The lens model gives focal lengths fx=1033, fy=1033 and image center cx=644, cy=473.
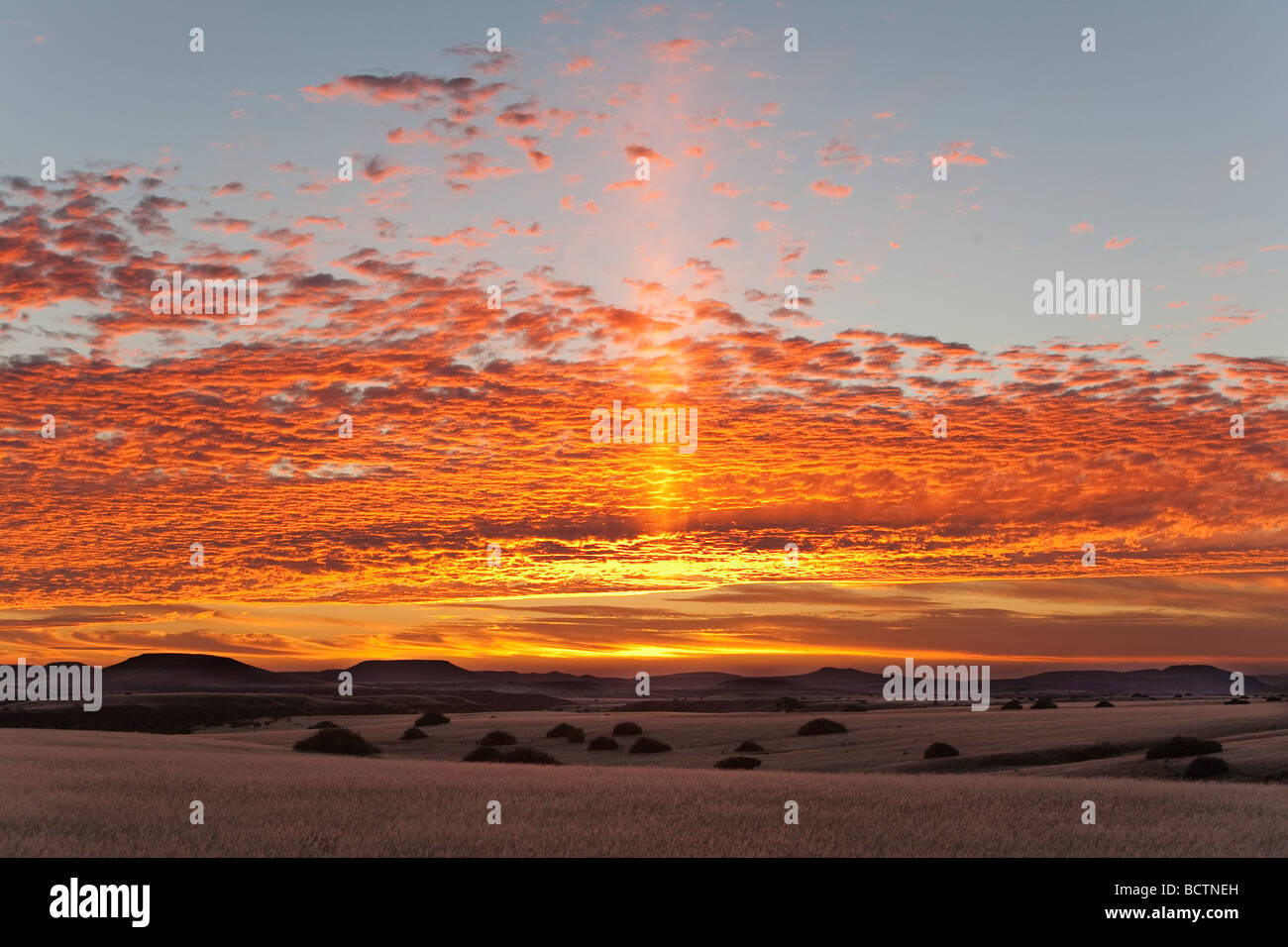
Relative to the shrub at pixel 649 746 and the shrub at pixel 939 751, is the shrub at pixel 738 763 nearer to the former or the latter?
the shrub at pixel 939 751

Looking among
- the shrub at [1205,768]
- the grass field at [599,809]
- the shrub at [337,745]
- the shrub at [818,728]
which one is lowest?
the shrub at [818,728]

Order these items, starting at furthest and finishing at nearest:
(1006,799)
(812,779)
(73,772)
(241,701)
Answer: (241,701) → (812,779) → (73,772) → (1006,799)

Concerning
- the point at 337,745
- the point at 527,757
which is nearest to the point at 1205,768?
the point at 527,757

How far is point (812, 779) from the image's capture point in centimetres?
3384

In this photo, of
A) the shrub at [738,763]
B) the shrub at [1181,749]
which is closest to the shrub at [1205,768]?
the shrub at [1181,749]

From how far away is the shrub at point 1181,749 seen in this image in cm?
4394

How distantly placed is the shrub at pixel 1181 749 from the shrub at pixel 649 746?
2629 cm

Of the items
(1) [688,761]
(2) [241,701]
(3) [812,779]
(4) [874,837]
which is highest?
(4) [874,837]

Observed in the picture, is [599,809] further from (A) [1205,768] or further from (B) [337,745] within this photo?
(B) [337,745]

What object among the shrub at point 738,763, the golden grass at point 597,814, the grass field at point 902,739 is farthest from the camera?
the shrub at point 738,763

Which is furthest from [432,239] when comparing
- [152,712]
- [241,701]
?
[241,701]

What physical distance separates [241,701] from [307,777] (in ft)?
363

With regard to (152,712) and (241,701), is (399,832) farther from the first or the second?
(241,701)

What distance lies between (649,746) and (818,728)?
12011 mm
